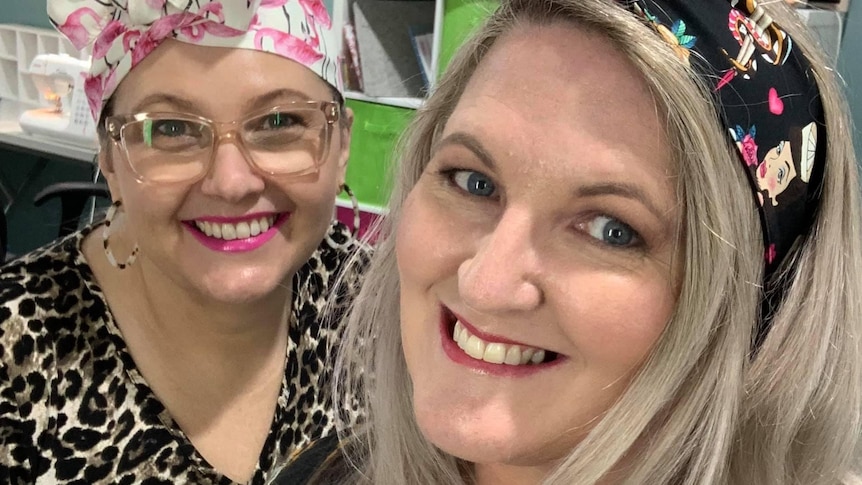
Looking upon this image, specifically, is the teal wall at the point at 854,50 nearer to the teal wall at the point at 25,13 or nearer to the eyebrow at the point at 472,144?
the eyebrow at the point at 472,144

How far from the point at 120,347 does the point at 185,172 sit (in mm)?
372

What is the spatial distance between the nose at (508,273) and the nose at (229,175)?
683mm

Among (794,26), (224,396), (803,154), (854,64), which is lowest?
(224,396)

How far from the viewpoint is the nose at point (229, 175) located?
4.46ft

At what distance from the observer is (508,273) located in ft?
2.62

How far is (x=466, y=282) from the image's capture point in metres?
0.82

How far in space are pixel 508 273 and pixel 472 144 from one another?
0.53ft

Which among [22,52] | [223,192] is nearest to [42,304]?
[223,192]

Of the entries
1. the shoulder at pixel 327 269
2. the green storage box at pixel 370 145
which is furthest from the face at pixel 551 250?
the green storage box at pixel 370 145

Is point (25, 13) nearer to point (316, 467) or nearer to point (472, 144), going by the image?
point (316, 467)

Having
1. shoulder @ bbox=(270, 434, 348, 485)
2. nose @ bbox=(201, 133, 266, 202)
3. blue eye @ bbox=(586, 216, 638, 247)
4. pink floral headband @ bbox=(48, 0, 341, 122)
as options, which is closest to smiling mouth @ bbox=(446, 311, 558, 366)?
blue eye @ bbox=(586, 216, 638, 247)

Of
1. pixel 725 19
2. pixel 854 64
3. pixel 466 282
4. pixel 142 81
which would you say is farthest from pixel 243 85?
pixel 854 64

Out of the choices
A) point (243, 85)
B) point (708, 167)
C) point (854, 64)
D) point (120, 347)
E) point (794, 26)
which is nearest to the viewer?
point (708, 167)

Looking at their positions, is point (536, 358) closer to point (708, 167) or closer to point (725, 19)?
point (708, 167)
